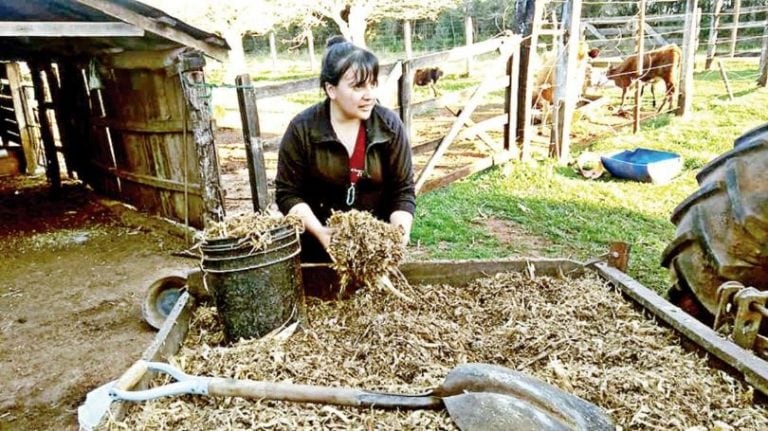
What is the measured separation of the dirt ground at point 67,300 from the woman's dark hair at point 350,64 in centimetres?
225

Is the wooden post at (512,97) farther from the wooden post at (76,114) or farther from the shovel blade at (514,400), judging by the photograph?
the wooden post at (76,114)

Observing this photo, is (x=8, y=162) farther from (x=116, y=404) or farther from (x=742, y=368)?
(x=742, y=368)

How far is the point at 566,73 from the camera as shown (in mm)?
6105

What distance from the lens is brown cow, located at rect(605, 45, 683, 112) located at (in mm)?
8352

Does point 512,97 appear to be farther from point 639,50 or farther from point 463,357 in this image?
point 463,357

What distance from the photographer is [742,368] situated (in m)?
1.68

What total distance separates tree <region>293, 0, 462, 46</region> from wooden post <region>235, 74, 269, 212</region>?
11953 mm

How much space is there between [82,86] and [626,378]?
7.02 m

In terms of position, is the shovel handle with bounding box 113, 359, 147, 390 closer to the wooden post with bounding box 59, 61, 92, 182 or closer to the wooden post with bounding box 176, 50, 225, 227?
the wooden post with bounding box 176, 50, 225, 227

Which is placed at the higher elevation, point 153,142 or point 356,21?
point 356,21

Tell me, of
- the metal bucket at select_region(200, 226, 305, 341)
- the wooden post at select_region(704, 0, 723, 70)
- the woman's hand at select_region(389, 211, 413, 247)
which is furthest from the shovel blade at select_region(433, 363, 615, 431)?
the wooden post at select_region(704, 0, 723, 70)

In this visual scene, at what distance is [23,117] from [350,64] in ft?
29.2

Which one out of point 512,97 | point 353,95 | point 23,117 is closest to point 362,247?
point 353,95

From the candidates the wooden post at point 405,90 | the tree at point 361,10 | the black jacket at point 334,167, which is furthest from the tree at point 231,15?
the black jacket at point 334,167
